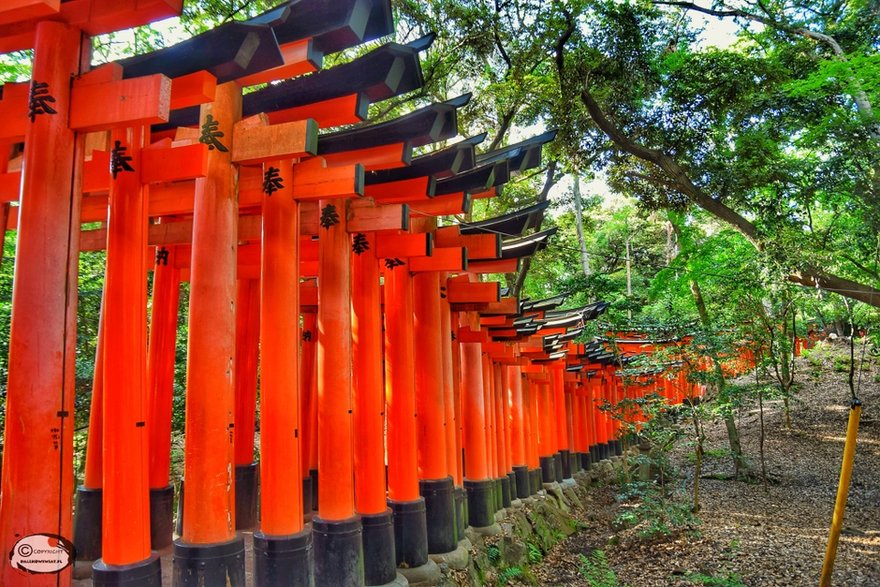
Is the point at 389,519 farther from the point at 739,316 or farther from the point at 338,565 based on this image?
the point at 739,316

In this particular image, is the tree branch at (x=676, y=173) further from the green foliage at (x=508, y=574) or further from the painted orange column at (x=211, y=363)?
the painted orange column at (x=211, y=363)

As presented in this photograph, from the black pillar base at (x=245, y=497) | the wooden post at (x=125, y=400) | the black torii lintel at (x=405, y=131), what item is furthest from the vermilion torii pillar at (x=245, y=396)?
the wooden post at (x=125, y=400)

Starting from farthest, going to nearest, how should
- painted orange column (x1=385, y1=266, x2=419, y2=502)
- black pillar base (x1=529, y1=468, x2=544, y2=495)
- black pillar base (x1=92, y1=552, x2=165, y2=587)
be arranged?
black pillar base (x1=529, y1=468, x2=544, y2=495), painted orange column (x1=385, y1=266, x2=419, y2=502), black pillar base (x1=92, y1=552, x2=165, y2=587)

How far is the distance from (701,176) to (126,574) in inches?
513

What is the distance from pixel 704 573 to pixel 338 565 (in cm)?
696

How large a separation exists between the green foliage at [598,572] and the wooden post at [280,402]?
6402 millimetres

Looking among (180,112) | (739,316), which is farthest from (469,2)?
(739,316)

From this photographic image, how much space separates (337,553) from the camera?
249 inches

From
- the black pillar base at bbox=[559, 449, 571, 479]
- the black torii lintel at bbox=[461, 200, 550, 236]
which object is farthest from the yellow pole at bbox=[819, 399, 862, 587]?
the black pillar base at bbox=[559, 449, 571, 479]

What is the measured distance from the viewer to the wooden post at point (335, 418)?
6.34 metres

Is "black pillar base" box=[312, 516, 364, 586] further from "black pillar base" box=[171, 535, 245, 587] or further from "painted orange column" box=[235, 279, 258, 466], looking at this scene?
"painted orange column" box=[235, 279, 258, 466]

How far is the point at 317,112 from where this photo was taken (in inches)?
222

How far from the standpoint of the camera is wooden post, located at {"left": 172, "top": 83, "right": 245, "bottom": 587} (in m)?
4.96

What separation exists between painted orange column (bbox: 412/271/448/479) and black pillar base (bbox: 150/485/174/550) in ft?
11.3
